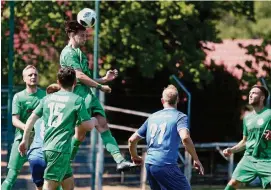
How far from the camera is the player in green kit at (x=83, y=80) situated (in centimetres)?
1224

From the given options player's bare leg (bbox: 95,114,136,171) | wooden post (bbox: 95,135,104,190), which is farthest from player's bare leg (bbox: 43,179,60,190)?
wooden post (bbox: 95,135,104,190)

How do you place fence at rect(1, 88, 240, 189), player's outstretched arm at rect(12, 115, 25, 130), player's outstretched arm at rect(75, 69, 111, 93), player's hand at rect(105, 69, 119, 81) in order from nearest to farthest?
player's outstretched arm at rect(75, 69, 111, 93)
player's hand at rect(105, 69, 119, 81)
player's outstretched arm at rect(12, 115, 25, 130)
fence at rect(1, 88, 240, 189)

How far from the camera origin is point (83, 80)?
12.2m

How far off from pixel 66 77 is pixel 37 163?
1.89 meters

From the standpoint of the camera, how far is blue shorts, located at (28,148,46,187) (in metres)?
12.2

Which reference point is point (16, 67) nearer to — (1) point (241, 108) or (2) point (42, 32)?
(2) point (42, 32)

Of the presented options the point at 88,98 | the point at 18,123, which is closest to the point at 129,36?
the point at 18,123

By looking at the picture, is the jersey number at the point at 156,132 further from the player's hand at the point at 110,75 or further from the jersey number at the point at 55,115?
the player's hand at the point at 110,75

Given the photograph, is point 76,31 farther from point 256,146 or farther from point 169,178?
point 256,146

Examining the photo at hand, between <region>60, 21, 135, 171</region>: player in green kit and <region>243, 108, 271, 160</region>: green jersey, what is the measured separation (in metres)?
2.16

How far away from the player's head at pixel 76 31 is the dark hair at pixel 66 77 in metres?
1.54

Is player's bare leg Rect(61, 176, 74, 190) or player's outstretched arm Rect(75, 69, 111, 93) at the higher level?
player's outstretched arm Rect(75, 69, 111, 93)

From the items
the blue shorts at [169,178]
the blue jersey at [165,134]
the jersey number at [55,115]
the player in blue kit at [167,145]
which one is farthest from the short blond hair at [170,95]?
the jersey number at [55,115]

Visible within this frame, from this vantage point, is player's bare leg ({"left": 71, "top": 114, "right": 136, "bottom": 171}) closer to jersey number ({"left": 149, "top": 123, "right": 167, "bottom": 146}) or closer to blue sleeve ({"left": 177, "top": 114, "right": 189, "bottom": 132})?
jersey number ({"left": 149, "top": 123, "right": 167, "bottom": 146})
